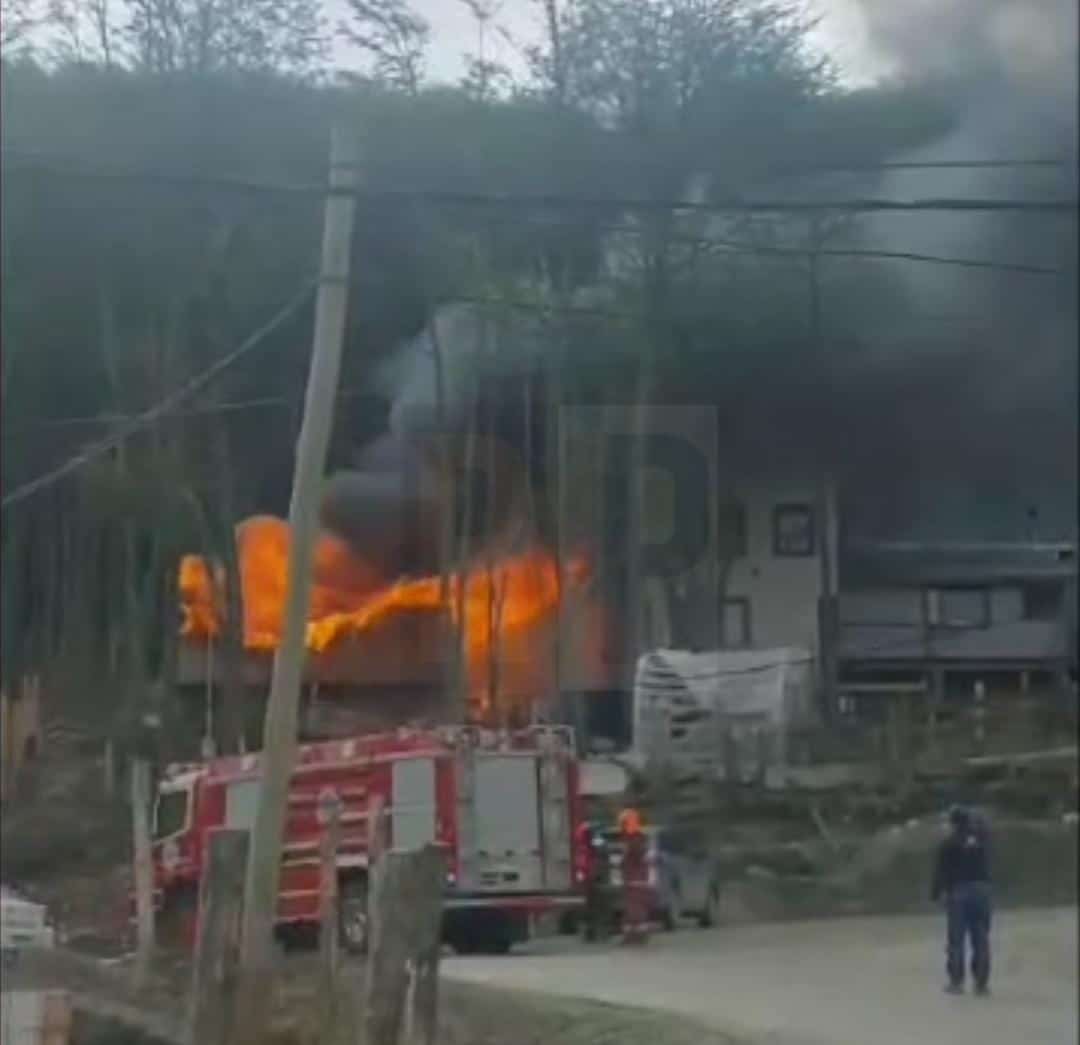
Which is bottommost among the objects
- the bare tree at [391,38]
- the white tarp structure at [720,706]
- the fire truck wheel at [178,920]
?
the fire truck wheel at [178,920]

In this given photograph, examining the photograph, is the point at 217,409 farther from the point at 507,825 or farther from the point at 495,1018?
the point at 495,1018

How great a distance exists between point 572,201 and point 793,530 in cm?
79

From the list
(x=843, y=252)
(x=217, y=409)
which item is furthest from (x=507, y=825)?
(x=843, y=252)

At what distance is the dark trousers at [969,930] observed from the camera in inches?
148

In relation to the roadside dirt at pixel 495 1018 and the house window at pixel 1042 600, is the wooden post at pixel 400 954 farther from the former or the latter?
the house window at pixel 1042 600

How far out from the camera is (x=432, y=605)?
4.57 metres

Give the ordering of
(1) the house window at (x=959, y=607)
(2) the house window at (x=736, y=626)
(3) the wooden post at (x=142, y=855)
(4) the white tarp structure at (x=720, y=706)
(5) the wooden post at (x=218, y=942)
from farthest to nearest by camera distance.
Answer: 1. (3) the wooden post at (x=142, y=855)
2. (5) the wooden post at (x=218, y=942)
3. (2) the house window at (x=736, y=626)
4. (4) the white tarp structure at (x=720, y=706)
5. (1) the house window at (x=959, y=607)

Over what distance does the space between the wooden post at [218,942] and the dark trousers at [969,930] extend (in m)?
1.36

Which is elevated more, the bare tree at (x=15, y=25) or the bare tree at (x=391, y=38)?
the bare tree at (x=15, y=25)

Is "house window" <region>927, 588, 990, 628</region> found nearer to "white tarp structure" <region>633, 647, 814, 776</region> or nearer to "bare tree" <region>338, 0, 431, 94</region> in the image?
"white tarp structure" <region>633, 647, 814, 776</region>

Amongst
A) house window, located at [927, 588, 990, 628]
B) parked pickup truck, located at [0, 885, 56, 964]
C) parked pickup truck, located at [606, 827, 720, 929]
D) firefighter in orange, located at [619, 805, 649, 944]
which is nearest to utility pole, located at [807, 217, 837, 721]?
house window, located at [927, 588, 990, 628]

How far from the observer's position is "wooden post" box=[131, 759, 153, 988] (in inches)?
201

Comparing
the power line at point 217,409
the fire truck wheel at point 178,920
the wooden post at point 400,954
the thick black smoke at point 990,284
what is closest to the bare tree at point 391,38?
the power line at point 217,409

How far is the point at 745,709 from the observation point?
412cm
